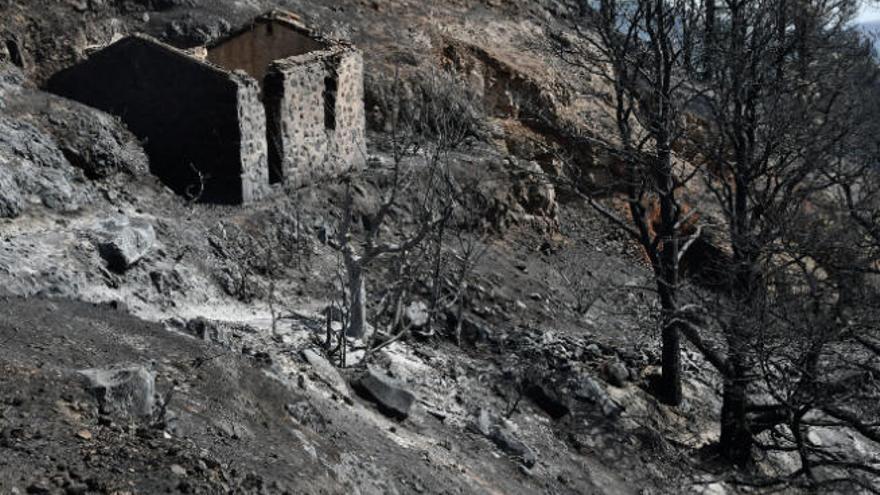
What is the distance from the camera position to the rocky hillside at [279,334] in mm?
9586

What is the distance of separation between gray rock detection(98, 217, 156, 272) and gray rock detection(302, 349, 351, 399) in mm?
2998

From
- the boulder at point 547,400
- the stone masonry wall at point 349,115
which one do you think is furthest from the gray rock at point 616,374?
the stone masonry wall at point 349,115

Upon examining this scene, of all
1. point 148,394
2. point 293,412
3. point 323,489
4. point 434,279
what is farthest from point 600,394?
point 148,394

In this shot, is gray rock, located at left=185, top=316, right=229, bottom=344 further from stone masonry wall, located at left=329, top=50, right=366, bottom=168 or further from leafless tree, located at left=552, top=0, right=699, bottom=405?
stone masonry wall, located at left=329, top=50, right=366, bottom=168

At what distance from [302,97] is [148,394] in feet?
34.7

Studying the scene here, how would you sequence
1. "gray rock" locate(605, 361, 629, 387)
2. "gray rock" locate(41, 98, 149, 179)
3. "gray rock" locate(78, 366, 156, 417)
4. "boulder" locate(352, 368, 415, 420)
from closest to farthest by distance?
"gray rock" locate(78, 366, 156, 417), "boulder" locate(352, 368, 415, 420), "gray rock" locate(41, 98, 149, 179), "gray rock" locate(605, 361, 629, 387)

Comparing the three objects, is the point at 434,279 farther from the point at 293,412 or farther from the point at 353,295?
the point at 293,412

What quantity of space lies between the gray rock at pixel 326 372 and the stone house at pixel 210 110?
17.6 ft

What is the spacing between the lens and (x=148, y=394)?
9.70 meters

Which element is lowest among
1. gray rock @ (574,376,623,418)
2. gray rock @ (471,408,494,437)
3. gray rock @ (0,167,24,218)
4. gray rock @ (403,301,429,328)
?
gray rock @ (574,376,623,418)

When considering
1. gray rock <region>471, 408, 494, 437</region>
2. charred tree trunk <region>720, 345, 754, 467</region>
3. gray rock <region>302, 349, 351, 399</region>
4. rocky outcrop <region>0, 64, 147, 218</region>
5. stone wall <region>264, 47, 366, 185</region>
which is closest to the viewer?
gray rock <region>302, 349, 351, 399</region>

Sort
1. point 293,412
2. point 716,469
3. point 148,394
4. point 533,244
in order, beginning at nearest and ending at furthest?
point 148,394 → point 293,412 → point 716,469 → point 533,244

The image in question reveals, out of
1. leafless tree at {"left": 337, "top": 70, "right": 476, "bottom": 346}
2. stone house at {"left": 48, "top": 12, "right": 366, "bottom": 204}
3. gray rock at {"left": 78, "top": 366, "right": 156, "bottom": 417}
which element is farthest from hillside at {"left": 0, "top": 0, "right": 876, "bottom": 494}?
stone house at {"left": 48, "top": 12, "right": 366, "bottom": 204}

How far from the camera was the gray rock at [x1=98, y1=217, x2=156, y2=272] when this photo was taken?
14.9 metres
